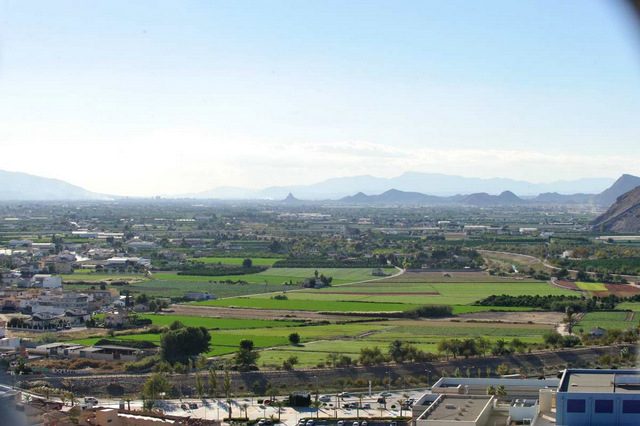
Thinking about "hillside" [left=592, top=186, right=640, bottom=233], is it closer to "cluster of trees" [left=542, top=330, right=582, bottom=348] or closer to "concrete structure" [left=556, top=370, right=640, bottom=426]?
"cluster of trees" [left=542, top=330, right=582, bottom=348]

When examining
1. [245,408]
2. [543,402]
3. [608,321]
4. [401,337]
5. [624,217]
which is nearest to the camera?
[543,402]

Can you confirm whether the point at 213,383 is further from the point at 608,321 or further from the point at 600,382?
the point at 608,321

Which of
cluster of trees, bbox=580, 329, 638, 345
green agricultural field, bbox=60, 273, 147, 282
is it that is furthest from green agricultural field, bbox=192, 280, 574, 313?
green agricultural field, bbox=60, 273, 147, 282

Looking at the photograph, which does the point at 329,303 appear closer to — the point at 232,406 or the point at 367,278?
the point at 367,278

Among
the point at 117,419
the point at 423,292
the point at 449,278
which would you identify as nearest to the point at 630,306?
the point at 423,292

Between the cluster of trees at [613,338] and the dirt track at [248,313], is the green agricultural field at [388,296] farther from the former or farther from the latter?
the cluster of trees at [613,338]
